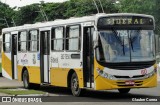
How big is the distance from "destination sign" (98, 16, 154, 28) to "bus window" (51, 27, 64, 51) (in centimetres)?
295

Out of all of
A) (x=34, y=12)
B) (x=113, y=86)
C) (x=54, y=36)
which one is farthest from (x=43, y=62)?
(x=34, y=12)

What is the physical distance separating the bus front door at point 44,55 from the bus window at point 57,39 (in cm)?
75

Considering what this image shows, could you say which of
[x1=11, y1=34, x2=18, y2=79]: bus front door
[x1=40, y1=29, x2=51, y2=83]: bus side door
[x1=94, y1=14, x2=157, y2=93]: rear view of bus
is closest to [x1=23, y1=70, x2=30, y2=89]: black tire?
[x1=11, y1=34, x2=18, y2=79]: bus front door

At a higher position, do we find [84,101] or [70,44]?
[70,44]

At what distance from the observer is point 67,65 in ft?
65.1

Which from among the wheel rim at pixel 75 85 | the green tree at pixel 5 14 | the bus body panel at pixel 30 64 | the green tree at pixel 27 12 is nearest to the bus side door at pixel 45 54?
the bus body panel at pixel 30 64

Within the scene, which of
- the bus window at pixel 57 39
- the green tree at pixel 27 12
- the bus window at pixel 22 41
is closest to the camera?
the bus window at pixel 57 39

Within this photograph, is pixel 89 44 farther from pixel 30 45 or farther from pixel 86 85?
pixel 30 45

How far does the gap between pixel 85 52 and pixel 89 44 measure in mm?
340

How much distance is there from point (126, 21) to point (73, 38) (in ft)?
7.52

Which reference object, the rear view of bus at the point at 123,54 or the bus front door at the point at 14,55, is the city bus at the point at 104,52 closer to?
the rear view of bus at the point at 123,54

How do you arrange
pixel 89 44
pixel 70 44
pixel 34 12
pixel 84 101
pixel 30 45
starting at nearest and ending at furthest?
pixel 84 101 < pixel 89 44 < pixel 70 44 < pixel 30 45 < pixel 34 12

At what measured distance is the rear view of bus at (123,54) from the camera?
1742 cm

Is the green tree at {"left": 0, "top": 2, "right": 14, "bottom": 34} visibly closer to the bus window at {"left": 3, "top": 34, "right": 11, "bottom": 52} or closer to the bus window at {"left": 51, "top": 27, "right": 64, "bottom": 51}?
the bus window at {"left": 3, "top": 34, "right": 11, "bottom": 52}
